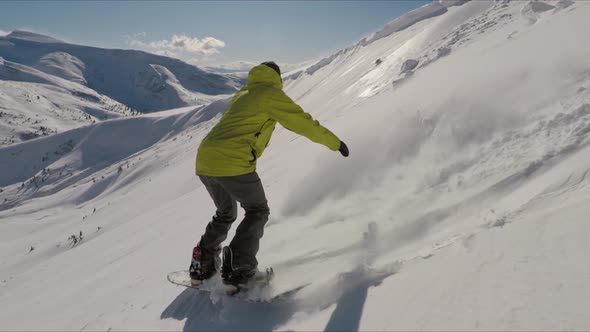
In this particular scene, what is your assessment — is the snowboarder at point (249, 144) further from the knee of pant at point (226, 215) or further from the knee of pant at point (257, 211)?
the knee of pant at point (226, 215)

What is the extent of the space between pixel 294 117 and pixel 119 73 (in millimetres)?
202209

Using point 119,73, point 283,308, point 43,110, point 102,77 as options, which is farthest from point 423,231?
point 119,73

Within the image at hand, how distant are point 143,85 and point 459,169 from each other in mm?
188647

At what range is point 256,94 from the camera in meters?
3.15

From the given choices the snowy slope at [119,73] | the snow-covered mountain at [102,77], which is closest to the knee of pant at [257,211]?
the snow-covered mountain at [102,77]

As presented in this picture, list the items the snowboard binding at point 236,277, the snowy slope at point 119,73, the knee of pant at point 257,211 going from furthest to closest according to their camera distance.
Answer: the snowy slope at point 119,73, the knee of pant at point 257,211, the snowboard binding at point 236,277

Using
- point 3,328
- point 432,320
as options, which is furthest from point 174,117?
point 432,320

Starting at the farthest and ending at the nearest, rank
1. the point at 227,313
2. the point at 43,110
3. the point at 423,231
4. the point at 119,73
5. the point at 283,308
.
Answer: the point at 119,73, the point at 43,110, the point at 423,231, the point at 227,313, the point at 283,308

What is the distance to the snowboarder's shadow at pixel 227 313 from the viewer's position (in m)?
2.79

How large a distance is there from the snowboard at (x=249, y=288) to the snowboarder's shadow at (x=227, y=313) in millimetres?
43

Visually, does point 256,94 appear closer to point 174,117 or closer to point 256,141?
point 256,141

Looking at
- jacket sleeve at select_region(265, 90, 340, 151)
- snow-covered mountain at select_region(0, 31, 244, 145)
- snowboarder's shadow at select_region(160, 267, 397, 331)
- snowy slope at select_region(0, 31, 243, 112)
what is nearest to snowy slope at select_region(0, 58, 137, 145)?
snow-covered mountain at select_region(0, 31, 244, 145)

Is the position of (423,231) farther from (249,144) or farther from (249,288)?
(249,144)

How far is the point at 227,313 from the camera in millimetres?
2996
